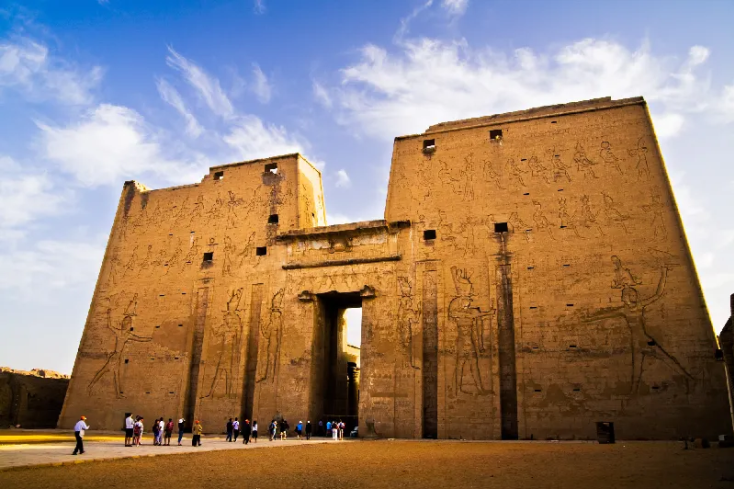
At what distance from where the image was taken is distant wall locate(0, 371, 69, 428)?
1858 cm

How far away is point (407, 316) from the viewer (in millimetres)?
15695

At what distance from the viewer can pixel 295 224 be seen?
713 inches

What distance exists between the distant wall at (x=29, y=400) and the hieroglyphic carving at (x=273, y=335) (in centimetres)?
931

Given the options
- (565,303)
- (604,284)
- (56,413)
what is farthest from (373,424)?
(56,413)

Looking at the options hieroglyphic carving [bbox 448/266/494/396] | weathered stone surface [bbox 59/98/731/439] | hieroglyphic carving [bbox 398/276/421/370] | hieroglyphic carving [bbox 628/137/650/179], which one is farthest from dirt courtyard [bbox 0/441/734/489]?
hieroglyphic carving [bbox 628/137/650/179]

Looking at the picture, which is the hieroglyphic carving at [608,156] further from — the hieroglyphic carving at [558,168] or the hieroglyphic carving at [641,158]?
the hieroglyphic carving at [558,168]

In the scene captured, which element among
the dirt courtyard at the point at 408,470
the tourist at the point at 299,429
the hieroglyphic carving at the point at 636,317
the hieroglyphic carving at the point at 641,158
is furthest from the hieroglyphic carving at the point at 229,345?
the hieroglyphic carving at the point at 641,158

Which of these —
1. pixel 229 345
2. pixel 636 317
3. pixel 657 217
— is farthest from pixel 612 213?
pixel 229 345

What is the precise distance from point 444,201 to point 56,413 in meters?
16.6

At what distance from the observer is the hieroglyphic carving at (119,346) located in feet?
59.8

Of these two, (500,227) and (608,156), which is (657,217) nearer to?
(608,156)

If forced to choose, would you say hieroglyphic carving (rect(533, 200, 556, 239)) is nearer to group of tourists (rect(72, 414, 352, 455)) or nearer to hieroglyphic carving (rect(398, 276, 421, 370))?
hieroglyphic carving (rect(398, 276, 421, 370))

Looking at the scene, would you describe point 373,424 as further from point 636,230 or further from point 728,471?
point 728,471

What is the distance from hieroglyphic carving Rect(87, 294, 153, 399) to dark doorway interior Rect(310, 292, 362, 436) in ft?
20.2
